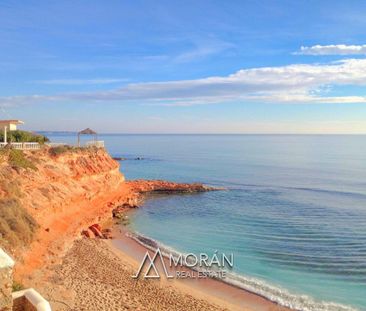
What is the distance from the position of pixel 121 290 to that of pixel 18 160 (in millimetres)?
14011

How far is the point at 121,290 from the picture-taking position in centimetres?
1758

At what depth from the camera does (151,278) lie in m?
19.8

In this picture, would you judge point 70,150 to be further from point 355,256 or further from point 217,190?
point 355,256

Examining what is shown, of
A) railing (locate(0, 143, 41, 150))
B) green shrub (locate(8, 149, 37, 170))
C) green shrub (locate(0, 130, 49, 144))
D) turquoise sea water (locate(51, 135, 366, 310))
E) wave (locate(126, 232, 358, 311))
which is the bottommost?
wave (locate(126, 232, 358, 311))

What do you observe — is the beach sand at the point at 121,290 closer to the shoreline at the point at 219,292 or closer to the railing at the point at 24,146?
the shoreline at the point at 219,292

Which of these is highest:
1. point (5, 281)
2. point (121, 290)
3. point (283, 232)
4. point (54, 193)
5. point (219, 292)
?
point (5, 281)

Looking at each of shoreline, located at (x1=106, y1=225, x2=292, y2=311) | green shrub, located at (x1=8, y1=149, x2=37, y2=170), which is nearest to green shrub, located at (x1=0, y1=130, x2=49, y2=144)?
green shrub, located at (x1=8, y1=149, x2=37, y2=170)

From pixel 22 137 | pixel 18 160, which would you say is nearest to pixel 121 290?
pixel 18 160

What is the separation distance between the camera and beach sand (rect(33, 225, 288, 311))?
15.8 metres

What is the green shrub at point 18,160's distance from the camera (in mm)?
26364

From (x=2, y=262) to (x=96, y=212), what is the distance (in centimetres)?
2389

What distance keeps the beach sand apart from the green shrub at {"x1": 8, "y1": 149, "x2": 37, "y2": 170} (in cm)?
834

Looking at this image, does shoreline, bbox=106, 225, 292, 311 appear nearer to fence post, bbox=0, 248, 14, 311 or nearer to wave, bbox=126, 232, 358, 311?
wave, bbox=126, 232, 358, 311

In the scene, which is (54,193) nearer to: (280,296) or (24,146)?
(24,146)
